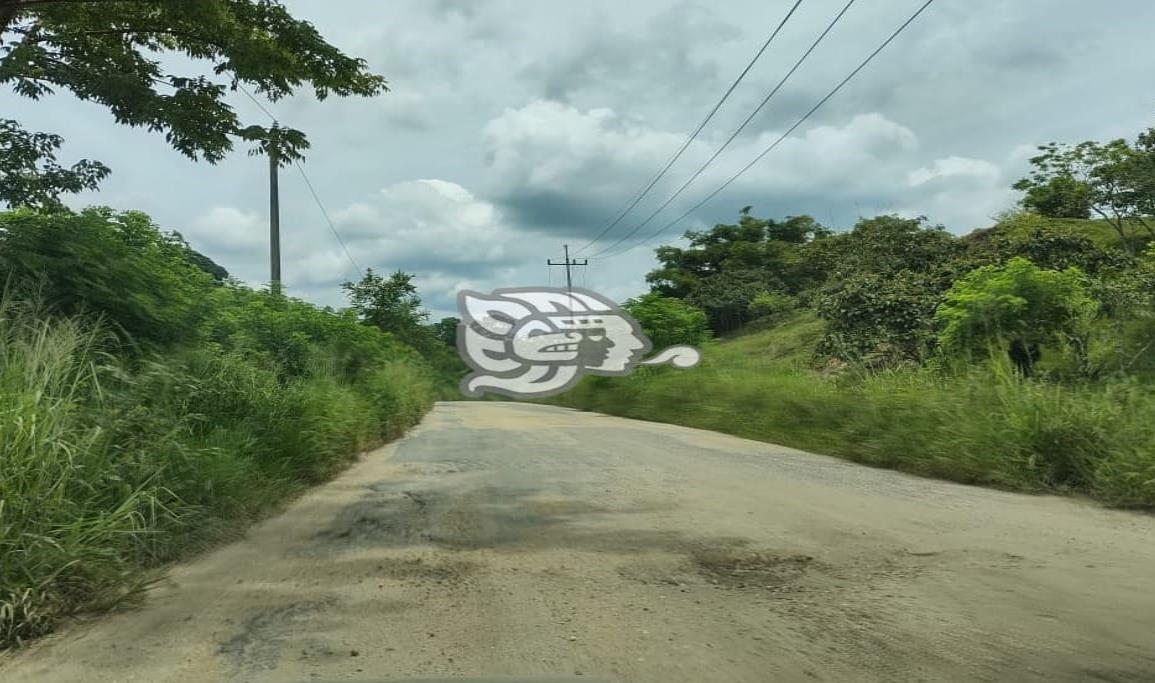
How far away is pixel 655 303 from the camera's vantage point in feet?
106

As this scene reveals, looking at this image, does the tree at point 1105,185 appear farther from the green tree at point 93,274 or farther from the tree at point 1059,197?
the green tree at point 93,274

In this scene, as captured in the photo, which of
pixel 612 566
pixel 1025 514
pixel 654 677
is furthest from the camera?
pixel 1025 514

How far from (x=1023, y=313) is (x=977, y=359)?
1155 mm

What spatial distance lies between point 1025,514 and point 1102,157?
2566cm

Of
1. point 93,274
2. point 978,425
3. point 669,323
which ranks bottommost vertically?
point 978,425

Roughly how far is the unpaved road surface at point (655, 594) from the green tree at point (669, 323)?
21472mm

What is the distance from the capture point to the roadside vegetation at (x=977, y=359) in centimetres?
944

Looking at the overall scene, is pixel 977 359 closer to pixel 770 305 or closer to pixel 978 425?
pixel 978 425

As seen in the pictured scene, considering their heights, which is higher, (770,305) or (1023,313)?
(770,305)

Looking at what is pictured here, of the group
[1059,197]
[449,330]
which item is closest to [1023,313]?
[1059,197]

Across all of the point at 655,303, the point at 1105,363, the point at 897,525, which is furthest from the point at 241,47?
the point at 655,303

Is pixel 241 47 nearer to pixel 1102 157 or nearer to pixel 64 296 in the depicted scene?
pixel 64 296
